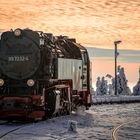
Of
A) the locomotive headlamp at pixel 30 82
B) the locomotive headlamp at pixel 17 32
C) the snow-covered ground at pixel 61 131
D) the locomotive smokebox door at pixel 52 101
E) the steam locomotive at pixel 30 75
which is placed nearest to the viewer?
the snow-covered ground at pixel 61 131

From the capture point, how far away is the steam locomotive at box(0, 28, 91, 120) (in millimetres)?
20297

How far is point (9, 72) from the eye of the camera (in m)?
21.3

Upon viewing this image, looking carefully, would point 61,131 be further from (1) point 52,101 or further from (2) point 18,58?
(2) point 18,58

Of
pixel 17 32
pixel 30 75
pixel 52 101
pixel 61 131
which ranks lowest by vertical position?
pixel 61 131

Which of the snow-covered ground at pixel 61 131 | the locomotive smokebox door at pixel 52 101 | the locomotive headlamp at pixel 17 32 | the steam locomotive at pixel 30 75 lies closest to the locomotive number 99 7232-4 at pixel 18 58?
the steam locomotive at pixel 30 75

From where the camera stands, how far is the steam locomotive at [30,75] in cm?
2030

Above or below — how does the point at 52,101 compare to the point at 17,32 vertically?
below

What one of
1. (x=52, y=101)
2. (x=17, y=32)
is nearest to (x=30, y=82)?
(x=52, y=101)

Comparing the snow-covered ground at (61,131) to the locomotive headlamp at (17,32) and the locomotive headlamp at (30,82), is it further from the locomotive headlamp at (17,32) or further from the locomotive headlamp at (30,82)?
the locomotive headlamp at (17,32)

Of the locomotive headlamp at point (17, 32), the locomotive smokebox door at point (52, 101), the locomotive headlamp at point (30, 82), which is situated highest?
the locomotive headlamp at point (17, 32)

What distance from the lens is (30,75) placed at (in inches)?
829

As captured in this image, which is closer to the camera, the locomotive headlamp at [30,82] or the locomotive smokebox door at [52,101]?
the locomotive headlamp at [30,82]

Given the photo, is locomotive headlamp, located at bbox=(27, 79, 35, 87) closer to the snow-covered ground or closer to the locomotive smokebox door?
the locomotive smokebox door

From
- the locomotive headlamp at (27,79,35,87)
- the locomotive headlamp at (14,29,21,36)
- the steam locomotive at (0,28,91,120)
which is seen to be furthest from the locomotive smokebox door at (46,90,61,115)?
the locomotive headlamp at (14,29,21,36)
